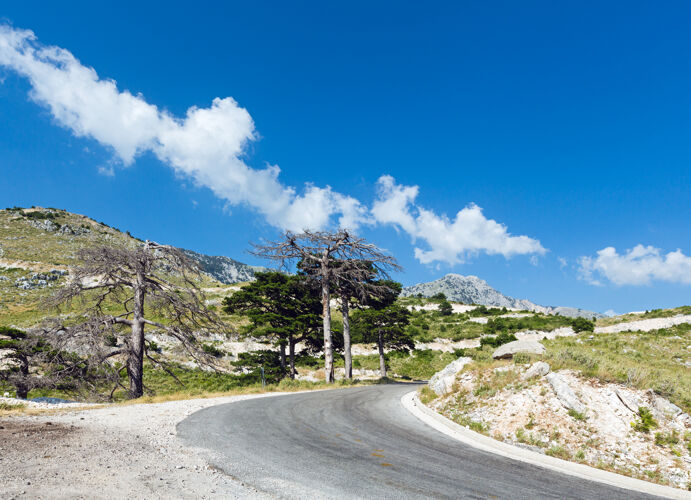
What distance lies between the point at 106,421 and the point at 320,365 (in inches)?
1389

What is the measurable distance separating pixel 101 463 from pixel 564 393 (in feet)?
31.5

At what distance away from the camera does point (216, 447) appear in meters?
6.34

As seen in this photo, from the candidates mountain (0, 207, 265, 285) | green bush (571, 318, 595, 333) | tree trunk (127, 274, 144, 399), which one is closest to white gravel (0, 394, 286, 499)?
tree trunk (127, 274, 144, 399)

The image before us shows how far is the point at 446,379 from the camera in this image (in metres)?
12.4

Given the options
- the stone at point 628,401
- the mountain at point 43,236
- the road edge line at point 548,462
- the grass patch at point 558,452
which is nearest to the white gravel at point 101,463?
the road edge line at point 548,462

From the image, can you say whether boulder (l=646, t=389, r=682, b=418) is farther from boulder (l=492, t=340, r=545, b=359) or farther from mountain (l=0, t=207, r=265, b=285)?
mountain (l=0, t=207, r=265, b=285)

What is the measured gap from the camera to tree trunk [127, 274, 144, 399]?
14.9 metres

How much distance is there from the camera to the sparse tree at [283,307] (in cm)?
2533

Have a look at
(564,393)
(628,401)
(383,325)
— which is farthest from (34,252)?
(628,401)

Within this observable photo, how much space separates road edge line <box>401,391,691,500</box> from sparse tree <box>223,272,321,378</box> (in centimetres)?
1709

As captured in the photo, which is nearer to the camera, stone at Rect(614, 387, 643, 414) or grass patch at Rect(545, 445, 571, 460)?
grass patch at Rect(545, 445, 571, 460)

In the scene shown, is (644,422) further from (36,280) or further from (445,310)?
(36,280)

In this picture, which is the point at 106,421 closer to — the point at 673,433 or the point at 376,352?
the point at 673,433

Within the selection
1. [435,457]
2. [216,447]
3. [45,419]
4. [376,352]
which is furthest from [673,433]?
[376,352]
